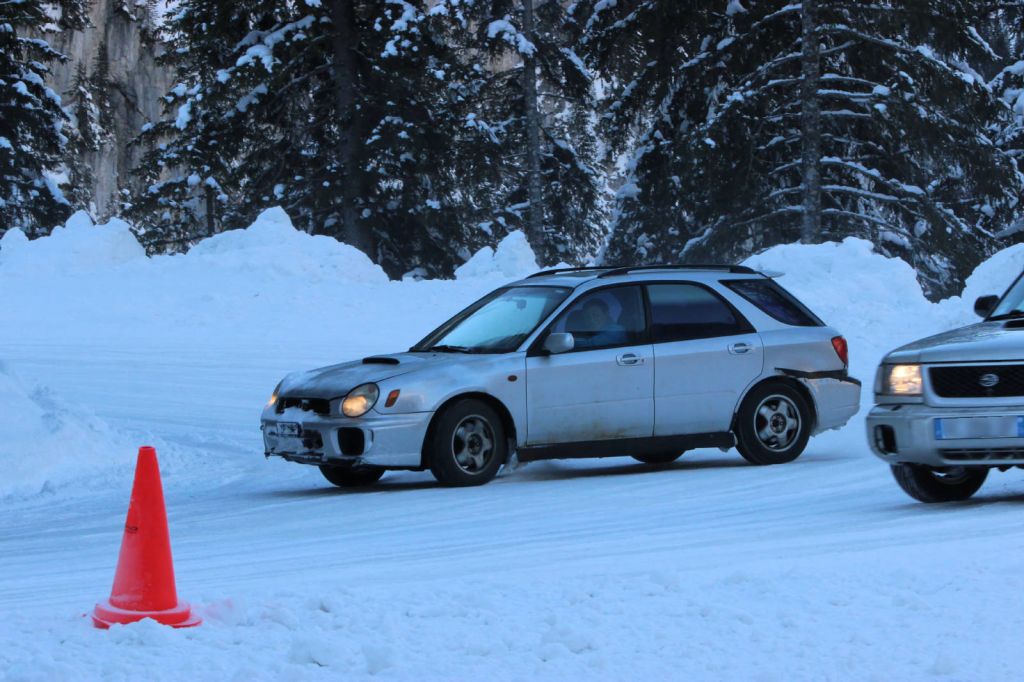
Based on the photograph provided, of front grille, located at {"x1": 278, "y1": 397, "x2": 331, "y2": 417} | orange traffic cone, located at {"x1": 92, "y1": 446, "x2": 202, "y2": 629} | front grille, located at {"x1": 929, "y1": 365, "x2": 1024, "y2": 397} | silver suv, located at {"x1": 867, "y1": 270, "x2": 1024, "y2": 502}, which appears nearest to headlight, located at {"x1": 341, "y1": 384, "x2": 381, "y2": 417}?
front grille, located at {"x1": 278, "y1": 397, "x2": 331, "y2": 417}

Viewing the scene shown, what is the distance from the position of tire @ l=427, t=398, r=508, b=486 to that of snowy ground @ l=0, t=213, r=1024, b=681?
0.17 m

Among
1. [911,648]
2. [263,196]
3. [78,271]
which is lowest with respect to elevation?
[911,648]

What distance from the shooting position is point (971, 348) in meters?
8.68

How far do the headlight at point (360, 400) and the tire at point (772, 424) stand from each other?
9.50 ft

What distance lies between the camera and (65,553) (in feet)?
27.6

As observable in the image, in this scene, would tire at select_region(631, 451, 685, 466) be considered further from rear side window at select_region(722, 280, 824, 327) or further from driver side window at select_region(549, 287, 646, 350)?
driver side window at select_region(549, 287, 646, 350)

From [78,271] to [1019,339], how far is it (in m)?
19.0

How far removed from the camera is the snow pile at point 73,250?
24.9 m

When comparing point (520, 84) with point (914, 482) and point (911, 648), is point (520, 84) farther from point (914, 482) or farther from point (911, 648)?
point (911, 648)

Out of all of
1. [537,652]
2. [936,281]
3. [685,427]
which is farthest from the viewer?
[936,281]

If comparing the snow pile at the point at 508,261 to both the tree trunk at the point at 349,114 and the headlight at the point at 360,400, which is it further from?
the headlight at the point at 360,400

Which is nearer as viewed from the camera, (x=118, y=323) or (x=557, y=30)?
(x=118, y=323)

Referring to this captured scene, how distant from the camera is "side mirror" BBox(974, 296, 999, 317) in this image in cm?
966

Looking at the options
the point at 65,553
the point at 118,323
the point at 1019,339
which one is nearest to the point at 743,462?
the point at 1019,339
